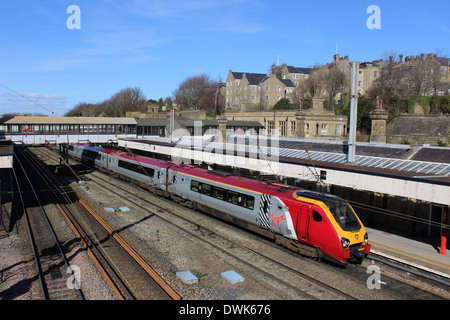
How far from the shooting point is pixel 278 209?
14656 millimetres

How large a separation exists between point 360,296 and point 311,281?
1657 mm

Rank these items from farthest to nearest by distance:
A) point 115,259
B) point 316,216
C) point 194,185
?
point 194,185
point 115,259
point 316,216

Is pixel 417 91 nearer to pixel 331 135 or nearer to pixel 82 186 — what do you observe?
pixel 331 135

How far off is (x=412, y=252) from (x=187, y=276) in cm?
995

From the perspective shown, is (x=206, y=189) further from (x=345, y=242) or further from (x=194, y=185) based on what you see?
(x=345, y=242)

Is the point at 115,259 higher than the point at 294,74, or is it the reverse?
the point at 294,74

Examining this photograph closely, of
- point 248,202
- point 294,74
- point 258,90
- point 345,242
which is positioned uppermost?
point 294,74

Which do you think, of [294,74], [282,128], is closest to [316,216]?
[282,128]

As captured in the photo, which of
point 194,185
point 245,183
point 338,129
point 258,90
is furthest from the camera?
point 258,90

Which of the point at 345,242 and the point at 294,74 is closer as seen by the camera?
the point at 345,242

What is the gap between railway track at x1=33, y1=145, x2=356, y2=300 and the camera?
11.3 m

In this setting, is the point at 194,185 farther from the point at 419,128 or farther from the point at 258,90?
the point at 258,90
